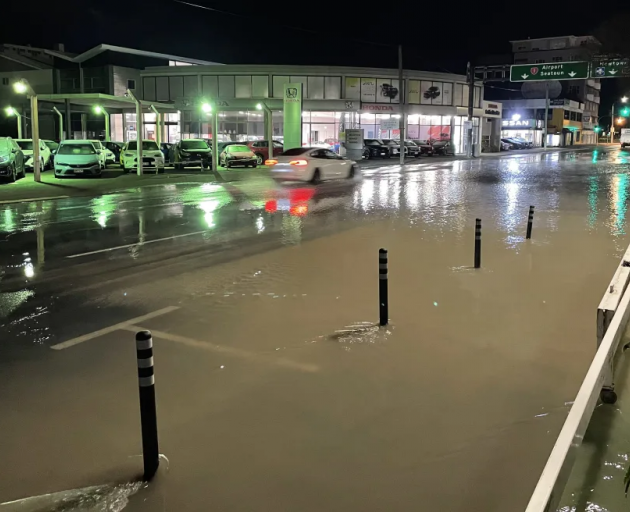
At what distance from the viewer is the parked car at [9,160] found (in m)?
24.8

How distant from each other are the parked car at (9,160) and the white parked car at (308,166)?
10278mm

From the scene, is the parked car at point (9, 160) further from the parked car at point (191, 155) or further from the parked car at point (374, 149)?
the parked car at point (374, 149)

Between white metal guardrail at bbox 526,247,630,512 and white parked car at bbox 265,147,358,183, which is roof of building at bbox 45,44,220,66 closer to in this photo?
white parked car at bbox 265,147,358,183

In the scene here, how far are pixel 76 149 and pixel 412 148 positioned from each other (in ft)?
106

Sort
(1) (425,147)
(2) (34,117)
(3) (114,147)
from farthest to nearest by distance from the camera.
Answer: (1) (425,147) < (3) (114,147) < (2) (34,117)

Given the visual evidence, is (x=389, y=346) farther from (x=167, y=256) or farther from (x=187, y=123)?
(x=187, y=123)

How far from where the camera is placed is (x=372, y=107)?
189 ft

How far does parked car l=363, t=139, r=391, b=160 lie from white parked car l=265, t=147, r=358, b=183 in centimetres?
2545

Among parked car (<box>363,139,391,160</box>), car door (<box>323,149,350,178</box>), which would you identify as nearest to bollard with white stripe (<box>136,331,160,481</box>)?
car door (<box>323,149,350,178</box>)

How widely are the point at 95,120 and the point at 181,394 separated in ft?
189

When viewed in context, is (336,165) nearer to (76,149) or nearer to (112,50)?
(76,149)

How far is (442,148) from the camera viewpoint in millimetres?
60812

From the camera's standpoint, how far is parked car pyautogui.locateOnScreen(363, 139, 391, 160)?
53031 mm

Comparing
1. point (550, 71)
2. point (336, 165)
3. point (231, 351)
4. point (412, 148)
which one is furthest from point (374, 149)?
point (231, 351)
